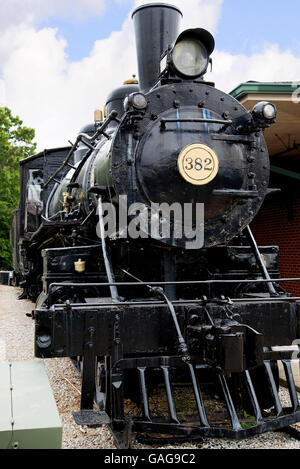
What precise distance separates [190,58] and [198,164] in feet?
3.11

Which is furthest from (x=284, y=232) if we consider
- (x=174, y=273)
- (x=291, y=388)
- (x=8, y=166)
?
(x=8, y=166)

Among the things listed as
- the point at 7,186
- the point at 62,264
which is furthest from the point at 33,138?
the point at 62,264

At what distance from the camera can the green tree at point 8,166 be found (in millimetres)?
24797

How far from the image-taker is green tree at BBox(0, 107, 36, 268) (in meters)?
24.8

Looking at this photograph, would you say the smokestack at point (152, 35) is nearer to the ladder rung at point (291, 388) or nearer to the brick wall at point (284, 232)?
the ladder rung at point (291, 388)

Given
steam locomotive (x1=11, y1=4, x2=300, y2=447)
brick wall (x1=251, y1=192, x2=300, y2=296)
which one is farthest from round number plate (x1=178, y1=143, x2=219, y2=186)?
brick wall (x1=251, y1=192, x2=300, y2=296)

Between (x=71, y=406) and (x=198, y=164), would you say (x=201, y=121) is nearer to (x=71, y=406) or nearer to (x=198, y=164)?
(x=198, y=164)

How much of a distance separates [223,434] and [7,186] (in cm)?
2398

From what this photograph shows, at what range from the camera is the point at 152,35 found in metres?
4.68

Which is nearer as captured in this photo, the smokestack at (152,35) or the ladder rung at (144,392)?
the ladder rung at (144,392)

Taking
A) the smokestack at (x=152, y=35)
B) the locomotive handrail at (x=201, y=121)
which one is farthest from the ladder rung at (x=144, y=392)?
the smokestack at (x=152, y=35)

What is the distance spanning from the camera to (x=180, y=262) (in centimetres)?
402

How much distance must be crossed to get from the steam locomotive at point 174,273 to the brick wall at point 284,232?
534 cm
